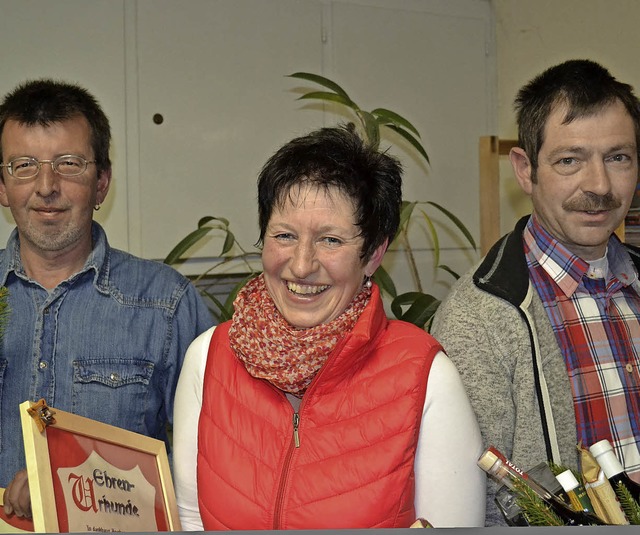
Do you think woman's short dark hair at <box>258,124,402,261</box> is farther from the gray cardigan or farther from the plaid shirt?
the plaid shirt

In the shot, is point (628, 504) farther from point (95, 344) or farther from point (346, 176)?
point (95, 344)

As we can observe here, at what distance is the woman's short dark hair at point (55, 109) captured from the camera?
1.57m

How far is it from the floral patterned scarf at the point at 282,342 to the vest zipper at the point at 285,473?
5 cm

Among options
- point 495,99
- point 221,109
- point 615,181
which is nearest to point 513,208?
point 495,99

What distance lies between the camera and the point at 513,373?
136cm

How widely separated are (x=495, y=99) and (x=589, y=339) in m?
2.58

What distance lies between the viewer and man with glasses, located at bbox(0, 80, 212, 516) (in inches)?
61.2

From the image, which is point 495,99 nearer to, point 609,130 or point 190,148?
point 190,148

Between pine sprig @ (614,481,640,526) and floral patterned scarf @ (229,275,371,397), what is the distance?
50 centimetres

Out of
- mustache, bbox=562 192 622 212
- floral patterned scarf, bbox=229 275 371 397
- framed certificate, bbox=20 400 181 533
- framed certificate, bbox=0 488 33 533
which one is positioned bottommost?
framed certificate, bbox=0 488 33 533

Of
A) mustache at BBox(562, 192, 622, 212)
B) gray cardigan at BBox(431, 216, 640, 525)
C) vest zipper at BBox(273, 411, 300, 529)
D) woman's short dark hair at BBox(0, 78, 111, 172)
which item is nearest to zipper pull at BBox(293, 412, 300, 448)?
vest zipper at BBox(273, 411, 300, 529)

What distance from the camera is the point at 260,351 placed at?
1265 millimetres

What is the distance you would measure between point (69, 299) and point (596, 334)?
101cm

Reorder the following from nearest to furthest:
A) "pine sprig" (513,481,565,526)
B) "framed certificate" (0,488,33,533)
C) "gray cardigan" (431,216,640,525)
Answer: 1. "pine sprig" (513,481,565,526)
2. "framed certificate" (0,488,33,533)
3. "gray cardigan" (431,216,640,525)
